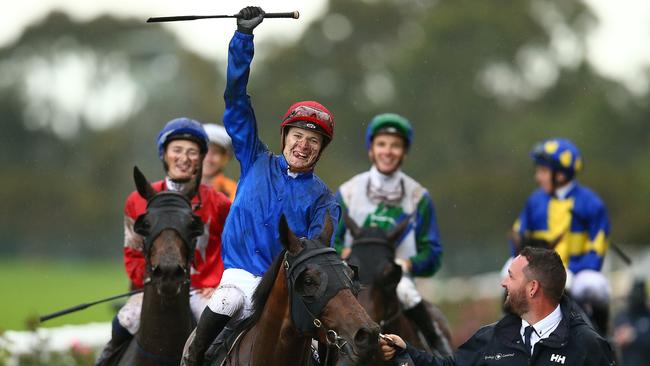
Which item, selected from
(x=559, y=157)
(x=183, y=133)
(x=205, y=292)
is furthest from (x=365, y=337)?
(x=559, y=157)

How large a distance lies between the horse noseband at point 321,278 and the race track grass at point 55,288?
13.8 meters

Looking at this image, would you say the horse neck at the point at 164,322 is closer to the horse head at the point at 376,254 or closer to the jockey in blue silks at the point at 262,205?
the jockey in blue silks at the point at 262,205

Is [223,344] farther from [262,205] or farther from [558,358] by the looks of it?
[558,358]

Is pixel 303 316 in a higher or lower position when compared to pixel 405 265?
lower

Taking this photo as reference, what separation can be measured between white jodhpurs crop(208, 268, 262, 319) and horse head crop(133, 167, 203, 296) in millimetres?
313

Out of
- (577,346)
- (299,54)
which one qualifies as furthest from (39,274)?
A: (577,346)

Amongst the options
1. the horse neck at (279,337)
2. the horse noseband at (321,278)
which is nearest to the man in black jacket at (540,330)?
the horse neck at (279,337)

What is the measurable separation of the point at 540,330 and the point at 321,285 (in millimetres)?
1424

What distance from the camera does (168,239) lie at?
5.80 m

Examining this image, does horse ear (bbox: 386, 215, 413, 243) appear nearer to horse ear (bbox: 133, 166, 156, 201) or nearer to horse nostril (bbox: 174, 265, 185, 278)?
horse ear (bbox: 133, 166, 156, 201)

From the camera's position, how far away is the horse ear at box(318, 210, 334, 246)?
4996 mm

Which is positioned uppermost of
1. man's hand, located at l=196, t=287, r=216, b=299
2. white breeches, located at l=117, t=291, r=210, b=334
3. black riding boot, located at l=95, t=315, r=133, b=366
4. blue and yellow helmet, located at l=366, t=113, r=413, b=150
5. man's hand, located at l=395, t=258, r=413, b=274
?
blue and yellow helmet, located at l=366, t=113, r=413, b=150

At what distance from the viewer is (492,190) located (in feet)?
119

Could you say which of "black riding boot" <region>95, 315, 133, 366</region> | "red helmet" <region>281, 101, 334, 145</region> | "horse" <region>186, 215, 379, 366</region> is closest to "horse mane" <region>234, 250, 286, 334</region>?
"horse" <region>186, 215, 379, 366</region>
